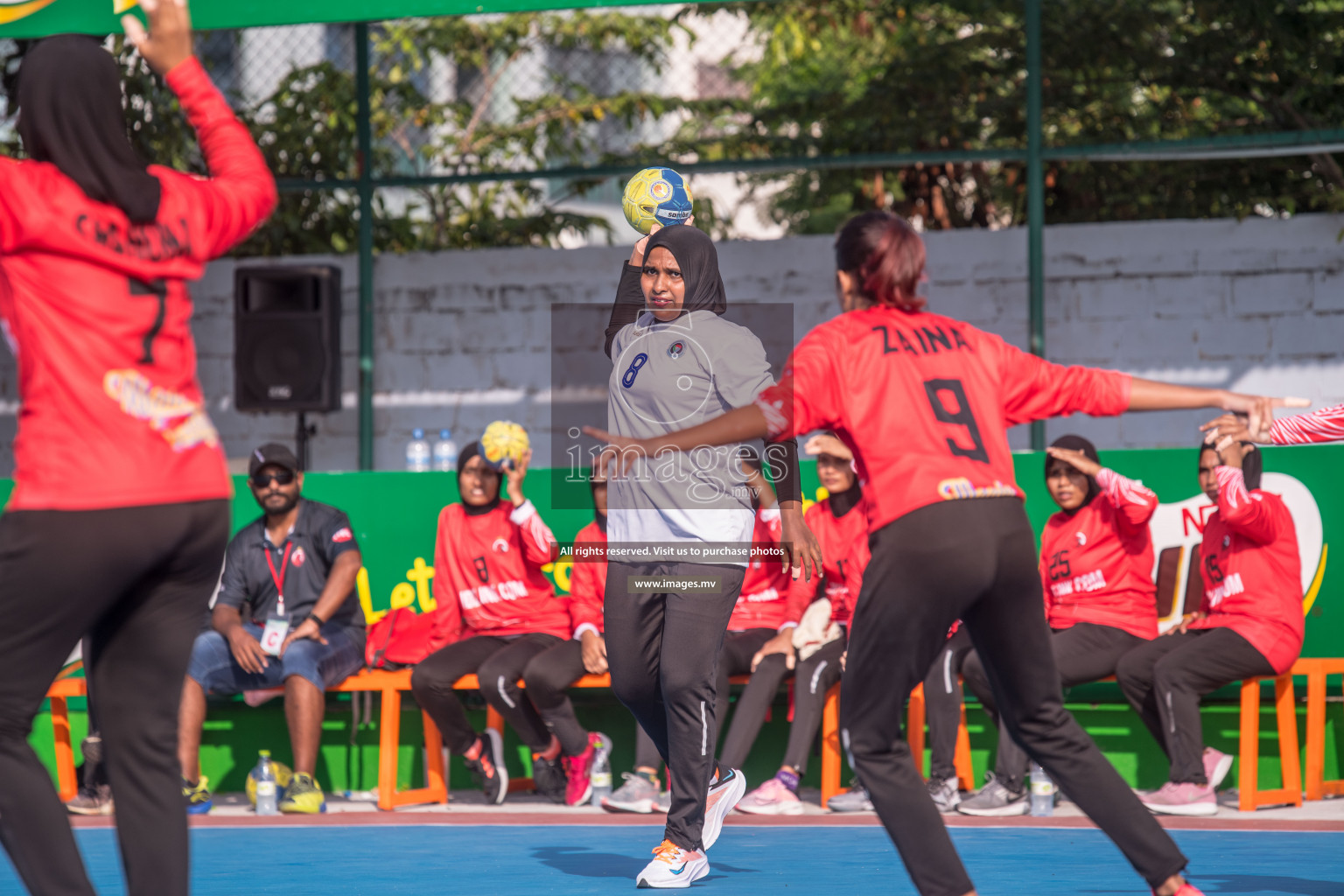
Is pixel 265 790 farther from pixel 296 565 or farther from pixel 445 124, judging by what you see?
pixel 445 124

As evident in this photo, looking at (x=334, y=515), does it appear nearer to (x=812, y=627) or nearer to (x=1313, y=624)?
(x=812, y=627)

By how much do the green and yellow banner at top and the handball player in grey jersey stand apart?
3.22 m

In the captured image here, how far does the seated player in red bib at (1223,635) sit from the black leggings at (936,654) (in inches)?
119

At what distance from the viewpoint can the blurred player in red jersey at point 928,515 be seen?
3457 mm

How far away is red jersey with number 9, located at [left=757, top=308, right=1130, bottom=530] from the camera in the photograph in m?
3.50

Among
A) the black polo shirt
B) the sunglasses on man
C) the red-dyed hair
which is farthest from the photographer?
the sunglasses on man

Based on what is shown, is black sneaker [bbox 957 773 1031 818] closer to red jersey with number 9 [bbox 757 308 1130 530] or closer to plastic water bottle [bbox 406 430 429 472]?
red jersey with number 9 [bbox 757 308 1130 530]

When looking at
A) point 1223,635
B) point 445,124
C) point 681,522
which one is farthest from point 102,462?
point 445,124

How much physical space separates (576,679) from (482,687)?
0.43 m

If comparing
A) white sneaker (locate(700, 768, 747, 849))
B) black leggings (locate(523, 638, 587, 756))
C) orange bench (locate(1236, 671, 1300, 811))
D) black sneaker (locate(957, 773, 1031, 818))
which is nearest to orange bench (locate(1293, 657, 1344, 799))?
orange bench (locate(1236, 671, 1300, 811))

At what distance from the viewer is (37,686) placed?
118 inches

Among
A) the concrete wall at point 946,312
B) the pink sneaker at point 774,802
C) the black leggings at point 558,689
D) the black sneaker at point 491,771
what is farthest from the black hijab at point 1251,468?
the black sneaker at point 491,771

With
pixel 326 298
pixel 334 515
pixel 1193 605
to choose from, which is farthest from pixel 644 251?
pixel 326 298

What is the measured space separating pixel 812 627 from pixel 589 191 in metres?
5.26
